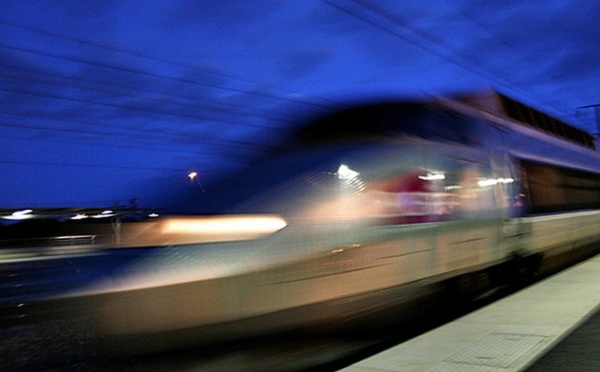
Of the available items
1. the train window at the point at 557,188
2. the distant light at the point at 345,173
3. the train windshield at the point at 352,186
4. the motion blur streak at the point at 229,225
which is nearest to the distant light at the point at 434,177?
the train windshield at the point at 352,186

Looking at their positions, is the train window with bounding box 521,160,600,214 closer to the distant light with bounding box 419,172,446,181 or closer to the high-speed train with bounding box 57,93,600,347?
the high-speed train with bounding box 57,93,600,347

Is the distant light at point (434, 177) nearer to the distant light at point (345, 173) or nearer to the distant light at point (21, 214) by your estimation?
the distant light at point (345, 173)

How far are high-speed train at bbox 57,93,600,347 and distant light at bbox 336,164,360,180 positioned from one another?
14 millimetres

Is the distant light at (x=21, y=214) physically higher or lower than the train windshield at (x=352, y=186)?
higher

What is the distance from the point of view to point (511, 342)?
5.54 metres

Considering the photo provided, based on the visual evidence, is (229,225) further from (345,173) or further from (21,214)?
(21,214)

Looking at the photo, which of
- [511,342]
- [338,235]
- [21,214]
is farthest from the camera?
[21,214]

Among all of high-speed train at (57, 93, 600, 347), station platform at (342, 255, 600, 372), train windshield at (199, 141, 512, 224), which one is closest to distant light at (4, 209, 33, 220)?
high-speed train at (57, 93, 600, 347)

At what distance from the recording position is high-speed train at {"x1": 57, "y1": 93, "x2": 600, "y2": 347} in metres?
5.43

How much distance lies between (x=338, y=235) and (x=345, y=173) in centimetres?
76

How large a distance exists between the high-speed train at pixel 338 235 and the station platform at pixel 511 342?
0.98m

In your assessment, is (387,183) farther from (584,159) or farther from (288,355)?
(584,159)

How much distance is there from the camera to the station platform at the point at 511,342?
191 inches

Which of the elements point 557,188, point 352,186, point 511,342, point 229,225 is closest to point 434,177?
point 352,186
